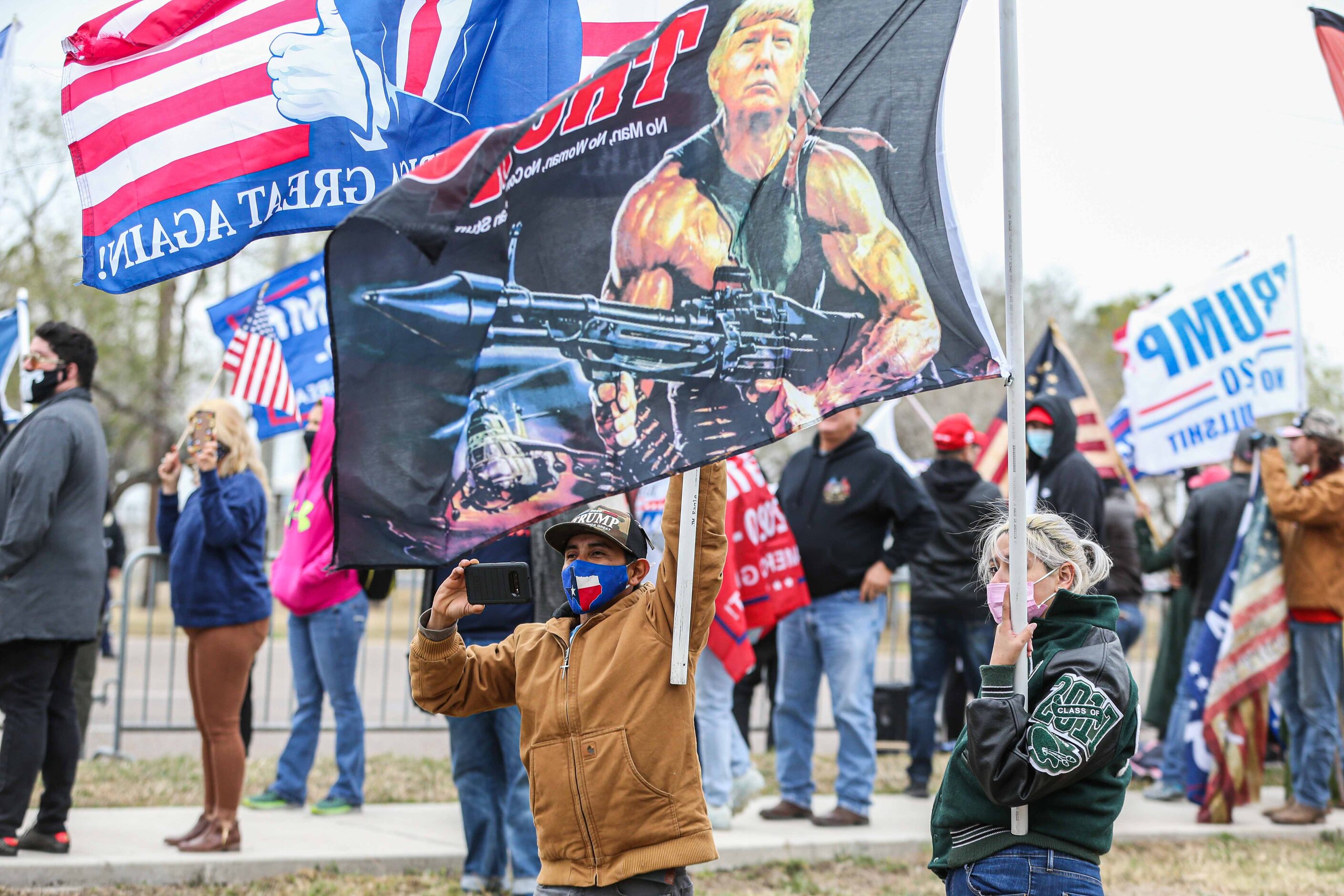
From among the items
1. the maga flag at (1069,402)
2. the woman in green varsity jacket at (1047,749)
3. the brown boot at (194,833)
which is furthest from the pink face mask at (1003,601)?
the maga flag at (1069,402)

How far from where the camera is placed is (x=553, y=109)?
12.3ft

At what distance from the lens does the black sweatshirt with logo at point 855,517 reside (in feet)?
26.6

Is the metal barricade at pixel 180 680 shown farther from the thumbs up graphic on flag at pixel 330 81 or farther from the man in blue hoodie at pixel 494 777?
the thumbs up graphic on flag at pixel 330 81

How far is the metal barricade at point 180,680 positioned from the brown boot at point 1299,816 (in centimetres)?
528

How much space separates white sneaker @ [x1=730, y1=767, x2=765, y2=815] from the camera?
8094mm

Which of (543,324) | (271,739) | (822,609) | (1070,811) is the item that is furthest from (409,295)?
(271,739)

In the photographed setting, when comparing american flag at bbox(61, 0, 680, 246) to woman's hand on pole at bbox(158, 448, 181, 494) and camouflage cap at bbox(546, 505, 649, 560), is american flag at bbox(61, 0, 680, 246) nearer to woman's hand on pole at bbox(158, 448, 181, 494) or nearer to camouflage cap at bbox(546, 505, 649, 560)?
woman's hand on pole at bbox(158, 448, 181, 494)

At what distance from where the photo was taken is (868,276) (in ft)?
11.8

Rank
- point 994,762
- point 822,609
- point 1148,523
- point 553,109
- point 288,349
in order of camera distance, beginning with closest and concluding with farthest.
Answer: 1. point 994,762
2. point 553,109
3. point 822,609
4. point 288,349
5. point 1148,523

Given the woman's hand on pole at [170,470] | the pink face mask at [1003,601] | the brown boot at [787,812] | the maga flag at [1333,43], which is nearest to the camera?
the pink face mask at [1003,601]

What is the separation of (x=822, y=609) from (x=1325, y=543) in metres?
3.15

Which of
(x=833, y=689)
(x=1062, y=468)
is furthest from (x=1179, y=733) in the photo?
(x=833, y=689)

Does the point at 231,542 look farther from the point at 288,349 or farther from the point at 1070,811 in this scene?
the point at 1070,811

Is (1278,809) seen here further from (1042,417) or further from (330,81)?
(330,81)
